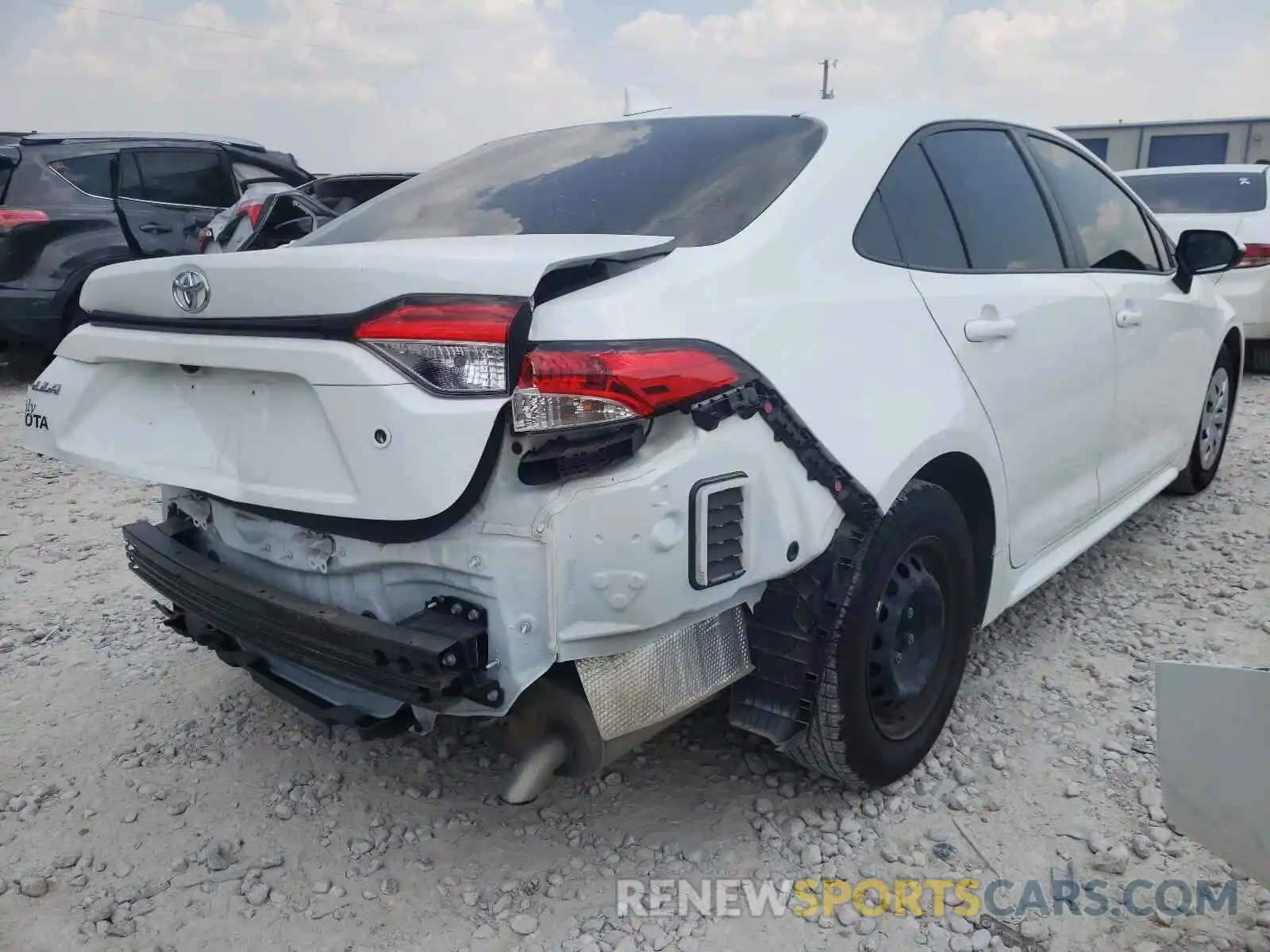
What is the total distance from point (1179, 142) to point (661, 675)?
20423 mm

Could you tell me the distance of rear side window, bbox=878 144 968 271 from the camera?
2.31m

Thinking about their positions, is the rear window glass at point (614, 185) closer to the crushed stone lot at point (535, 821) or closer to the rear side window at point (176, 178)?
the crushed stone lot at point (535, 821)

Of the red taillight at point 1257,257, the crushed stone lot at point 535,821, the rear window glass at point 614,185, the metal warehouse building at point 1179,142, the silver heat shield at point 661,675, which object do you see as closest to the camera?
the silver heat shield at point 661,675

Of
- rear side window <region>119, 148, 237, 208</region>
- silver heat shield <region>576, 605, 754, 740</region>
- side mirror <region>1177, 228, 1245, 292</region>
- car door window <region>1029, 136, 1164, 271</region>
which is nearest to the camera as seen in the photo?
silver heat shield <region>576, 605, 754, 740</region>

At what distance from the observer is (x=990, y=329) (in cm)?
241

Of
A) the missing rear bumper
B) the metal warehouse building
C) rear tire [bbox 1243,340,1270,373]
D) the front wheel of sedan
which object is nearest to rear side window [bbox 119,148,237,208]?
the missing rear bumper

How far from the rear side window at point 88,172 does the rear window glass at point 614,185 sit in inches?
216

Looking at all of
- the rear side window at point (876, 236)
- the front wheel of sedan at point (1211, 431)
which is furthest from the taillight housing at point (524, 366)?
the front wheel of sedan at point (1211, 431)

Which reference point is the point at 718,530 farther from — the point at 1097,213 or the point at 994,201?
the point at 1097,213

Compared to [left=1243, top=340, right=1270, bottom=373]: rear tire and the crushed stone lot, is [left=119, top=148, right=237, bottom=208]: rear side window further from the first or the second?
[left=1243, top=340, right=1270, bottom=373]: rear tire

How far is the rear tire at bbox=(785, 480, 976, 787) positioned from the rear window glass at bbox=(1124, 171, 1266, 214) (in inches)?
230

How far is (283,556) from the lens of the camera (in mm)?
2061

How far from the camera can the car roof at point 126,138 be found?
7062 millimetres

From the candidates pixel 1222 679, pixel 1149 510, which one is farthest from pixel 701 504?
pixel 1149 510
